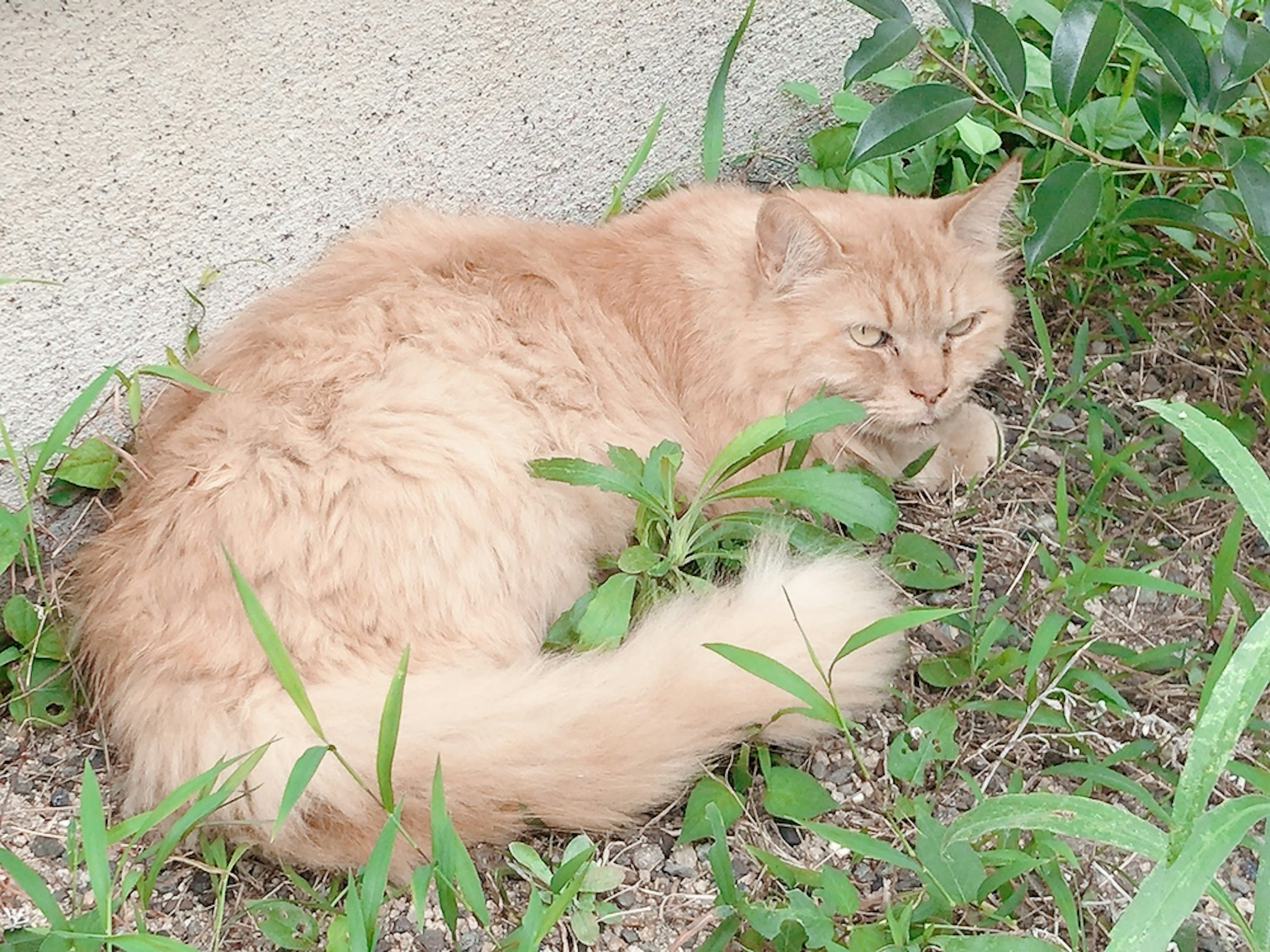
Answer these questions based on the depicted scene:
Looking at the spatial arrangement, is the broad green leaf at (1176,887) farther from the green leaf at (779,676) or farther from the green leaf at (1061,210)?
the green leaf at (1061,210)

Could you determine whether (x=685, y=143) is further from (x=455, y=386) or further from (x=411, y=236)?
(x=455, y=386)

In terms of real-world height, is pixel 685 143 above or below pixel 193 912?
above

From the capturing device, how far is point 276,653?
1.41 m

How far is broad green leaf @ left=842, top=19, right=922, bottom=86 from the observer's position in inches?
62.5

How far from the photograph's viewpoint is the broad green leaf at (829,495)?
1.63 metres

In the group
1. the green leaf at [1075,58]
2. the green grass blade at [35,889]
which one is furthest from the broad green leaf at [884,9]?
the green grass blade at [35,889]

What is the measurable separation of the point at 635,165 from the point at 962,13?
0.92 metres

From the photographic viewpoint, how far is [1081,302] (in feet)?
7.67

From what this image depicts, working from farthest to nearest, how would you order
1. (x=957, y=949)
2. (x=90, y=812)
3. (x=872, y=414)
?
1. (x=872, y=414)
2. (x=90, y=812)
3. (x=957, y=949)

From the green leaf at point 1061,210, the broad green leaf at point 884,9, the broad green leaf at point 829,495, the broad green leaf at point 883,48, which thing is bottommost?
the broad green leaf at point 829,495

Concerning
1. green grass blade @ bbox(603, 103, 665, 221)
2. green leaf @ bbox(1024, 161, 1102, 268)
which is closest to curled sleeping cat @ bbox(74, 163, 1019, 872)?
green grass blade @ bbox(603, 103, 665, 221)

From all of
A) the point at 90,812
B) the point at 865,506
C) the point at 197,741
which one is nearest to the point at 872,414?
the point at 865,506

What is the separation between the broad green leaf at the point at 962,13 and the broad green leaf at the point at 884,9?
54mm

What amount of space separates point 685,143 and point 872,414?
0.92 meters
